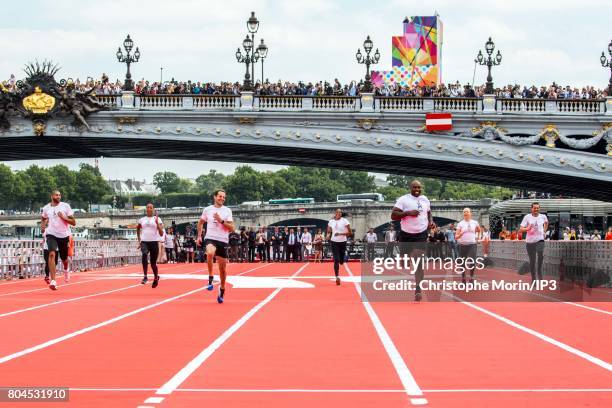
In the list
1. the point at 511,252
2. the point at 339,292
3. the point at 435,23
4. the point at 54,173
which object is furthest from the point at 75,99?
the point at 54,173

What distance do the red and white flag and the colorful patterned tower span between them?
24.5 feet

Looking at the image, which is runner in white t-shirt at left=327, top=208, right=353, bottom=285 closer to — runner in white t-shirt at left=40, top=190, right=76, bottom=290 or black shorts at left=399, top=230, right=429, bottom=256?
black shorts at left=399, top=230, right=429, bottom=256

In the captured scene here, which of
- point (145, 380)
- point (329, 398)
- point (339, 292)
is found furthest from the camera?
point (339, 292)

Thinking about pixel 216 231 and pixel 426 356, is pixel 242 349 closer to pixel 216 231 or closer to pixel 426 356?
pixel 426 356

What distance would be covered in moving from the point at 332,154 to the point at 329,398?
56405mm

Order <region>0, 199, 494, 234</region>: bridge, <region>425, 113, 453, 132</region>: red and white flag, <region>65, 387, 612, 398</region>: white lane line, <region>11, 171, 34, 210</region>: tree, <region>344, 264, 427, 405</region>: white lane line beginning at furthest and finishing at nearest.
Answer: <region>11, 171, 34, 210</region>: tree < <region>0, 199, 494, 234</region>: bridge < <region>425, 113, 453, 132</region>: red and white flag < <region>65, 387, 612, 398</region>: white lane line < <region>344, 264, 427, 405</region>: white lane line

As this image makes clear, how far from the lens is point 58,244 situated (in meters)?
22.6

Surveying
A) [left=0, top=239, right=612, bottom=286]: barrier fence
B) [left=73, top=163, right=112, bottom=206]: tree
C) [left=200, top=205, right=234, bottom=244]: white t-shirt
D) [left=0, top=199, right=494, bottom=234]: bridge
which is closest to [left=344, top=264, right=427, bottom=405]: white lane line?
[left=200, top=205, right=234, bottom=244]: white t-shirt

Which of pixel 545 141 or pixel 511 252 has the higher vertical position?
pixel 545 141

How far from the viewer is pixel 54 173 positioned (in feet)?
561

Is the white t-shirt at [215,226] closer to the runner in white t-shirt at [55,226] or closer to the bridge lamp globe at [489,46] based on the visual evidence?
the runner in white t-shirt at [55,226]

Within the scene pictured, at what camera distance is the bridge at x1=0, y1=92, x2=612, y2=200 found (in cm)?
5931

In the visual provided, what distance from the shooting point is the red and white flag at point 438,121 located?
59.0 metres

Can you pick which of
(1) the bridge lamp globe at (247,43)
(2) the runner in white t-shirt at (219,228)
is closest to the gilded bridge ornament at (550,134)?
(1) the bridge lamp globe at (247,43)
